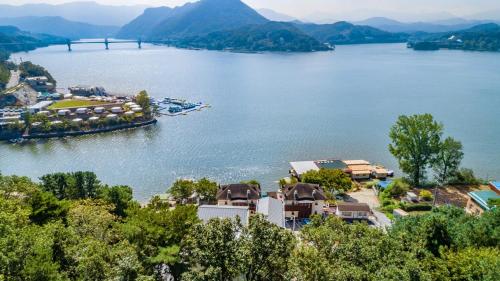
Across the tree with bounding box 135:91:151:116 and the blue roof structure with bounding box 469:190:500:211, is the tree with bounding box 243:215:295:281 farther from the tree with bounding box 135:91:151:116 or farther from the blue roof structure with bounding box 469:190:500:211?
the tree with bounding box 135:91:151:116

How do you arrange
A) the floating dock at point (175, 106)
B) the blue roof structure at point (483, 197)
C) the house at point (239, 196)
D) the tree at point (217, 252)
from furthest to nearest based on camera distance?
the floating dock at point (175, 106) < the house at point (239, 196) < the blue roof structure at point (483, 197) < the tree at point (217, 252)

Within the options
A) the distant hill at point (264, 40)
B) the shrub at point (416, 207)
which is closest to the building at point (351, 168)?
the shrub at point (416, 207)

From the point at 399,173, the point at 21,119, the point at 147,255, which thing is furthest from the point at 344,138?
the point at 21,119

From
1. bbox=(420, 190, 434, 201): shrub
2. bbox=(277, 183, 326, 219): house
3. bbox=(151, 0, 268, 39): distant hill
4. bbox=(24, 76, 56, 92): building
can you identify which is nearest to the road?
bbox=(420, 190, 434, 201): shrub

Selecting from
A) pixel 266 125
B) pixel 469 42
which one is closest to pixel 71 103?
pixel 266 125

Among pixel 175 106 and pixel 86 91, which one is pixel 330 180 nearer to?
pixel 175 106

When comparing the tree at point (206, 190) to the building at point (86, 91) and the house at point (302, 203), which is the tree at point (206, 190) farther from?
the building at point (86, 91)
